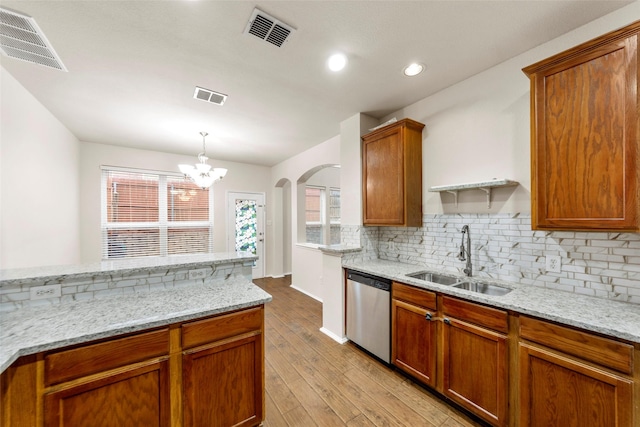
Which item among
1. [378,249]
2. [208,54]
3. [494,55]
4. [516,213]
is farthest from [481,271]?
[208,54]

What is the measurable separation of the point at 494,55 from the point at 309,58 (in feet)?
4.91

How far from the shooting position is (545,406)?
1405 mm

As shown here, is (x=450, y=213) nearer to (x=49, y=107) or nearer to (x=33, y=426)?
(x=33, y=426)

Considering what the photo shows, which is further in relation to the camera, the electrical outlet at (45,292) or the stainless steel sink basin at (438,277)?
the stainless steel sink basin at (438,277)

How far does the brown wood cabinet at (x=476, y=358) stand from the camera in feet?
5.23

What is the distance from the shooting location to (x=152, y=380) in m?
1.33

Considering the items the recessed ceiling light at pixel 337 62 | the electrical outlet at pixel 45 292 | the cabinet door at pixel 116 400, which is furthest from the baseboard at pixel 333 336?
the recessed ceiling light at pixel 337 62

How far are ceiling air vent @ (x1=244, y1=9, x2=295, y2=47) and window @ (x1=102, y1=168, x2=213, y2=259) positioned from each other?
3918 millimetres

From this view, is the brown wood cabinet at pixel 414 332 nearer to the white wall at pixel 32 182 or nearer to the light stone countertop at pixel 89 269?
the light stone countertop at pixel 89 269

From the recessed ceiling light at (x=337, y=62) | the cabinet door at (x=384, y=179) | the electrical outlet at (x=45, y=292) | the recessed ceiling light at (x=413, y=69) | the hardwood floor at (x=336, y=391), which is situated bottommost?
the hardwood floor at (x=336, y=391)

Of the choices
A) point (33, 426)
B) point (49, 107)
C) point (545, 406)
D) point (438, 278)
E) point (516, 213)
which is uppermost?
point (49, 107)

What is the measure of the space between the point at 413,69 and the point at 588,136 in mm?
1322

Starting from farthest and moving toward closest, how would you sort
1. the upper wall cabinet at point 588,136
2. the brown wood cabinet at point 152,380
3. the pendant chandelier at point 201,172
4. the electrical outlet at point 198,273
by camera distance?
the pendant chandelier at point 201,172
the electrical outlet at point 198,273
the upper wall cabinet at point 588,136
the brown wood cabinet at point 152,380

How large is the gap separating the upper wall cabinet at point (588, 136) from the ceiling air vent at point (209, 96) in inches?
103
